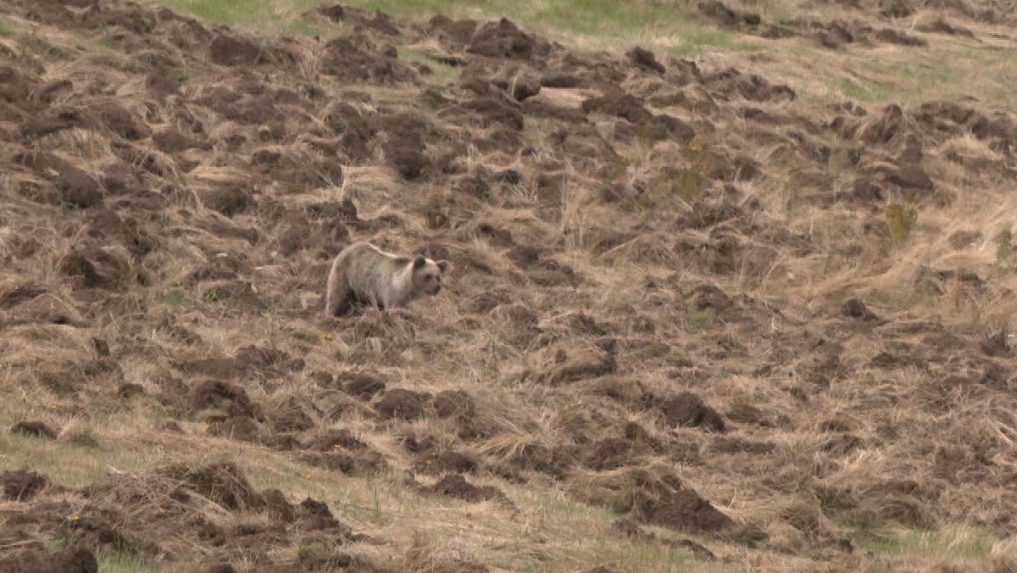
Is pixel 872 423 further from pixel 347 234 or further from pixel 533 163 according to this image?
pixel 533 163

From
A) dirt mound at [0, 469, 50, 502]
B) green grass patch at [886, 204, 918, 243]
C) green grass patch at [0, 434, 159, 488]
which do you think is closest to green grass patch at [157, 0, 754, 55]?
green grass patch at [886, 204, 918, 243]

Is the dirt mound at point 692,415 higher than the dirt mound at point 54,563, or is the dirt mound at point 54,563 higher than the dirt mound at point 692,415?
the dirt mound at point 54,563

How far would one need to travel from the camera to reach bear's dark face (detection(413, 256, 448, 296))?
17.1 meters

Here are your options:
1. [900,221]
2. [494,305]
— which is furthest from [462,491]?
[900,221]

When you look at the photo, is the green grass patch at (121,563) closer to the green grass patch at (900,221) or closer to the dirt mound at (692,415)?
the dirt mound at (692,415)

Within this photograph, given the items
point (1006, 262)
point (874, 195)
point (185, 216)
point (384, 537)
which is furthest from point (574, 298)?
point (384, 537)

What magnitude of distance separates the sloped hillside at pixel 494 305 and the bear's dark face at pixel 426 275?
268mm

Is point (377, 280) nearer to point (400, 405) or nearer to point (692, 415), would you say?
point (400, 405)

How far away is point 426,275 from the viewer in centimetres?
1716

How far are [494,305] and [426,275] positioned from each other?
3.21ft

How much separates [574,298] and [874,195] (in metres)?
6.75

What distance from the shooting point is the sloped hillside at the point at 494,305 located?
38.1 ft

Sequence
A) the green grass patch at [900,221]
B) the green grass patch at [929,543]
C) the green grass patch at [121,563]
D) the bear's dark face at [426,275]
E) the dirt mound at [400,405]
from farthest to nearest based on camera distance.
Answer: the green grass patch at [900,221] < the bear's dark face at [426,275] < the dirt mound at [400,405] < the green grass patch at [929,543] < the green grass patch at [121,563]

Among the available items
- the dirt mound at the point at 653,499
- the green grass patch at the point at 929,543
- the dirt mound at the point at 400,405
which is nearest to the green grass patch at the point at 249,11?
the dirt mound at the point at 400,405
